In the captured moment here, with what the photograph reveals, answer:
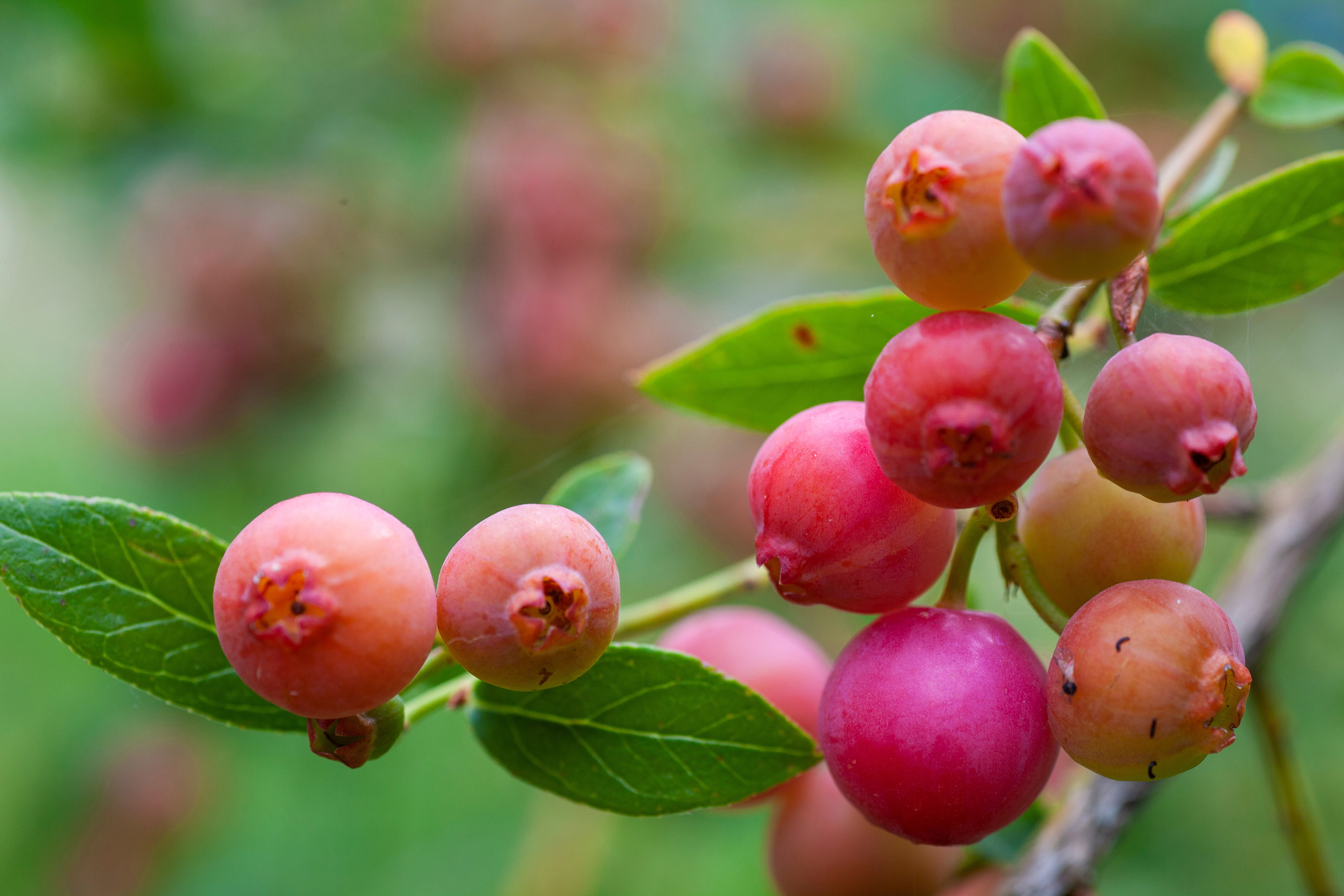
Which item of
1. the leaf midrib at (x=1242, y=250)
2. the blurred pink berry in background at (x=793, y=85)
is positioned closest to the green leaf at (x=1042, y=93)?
the leaf midrib at (x=1242, y=250)

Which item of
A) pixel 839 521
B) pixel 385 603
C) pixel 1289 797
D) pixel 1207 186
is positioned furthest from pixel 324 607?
pixel 1289 797

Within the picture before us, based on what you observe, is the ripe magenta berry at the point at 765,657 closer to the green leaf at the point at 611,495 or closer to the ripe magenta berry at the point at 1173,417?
the green leaf at the point at 611,495

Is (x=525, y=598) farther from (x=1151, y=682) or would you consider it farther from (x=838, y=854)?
(x=838, y=854)

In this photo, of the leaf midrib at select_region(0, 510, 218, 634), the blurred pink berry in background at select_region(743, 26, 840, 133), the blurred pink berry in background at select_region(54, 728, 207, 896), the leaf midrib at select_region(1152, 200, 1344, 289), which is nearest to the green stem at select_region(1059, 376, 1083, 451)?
the leaf midrib at select_region(1152, 200, 1344, 289)

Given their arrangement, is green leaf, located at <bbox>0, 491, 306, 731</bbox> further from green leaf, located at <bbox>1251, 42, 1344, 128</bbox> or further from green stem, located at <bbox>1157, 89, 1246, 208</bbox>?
green leaf, located at <bbox>1251, 42, 1344, 128</bbox>

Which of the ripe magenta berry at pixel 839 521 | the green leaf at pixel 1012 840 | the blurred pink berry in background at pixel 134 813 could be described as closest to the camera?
the ripe magenta berry at pixel 839 521

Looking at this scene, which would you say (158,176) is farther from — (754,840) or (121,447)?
(754,840)

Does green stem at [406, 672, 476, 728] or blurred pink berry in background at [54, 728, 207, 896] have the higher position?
green stem at [406, 672, 476, 728]
